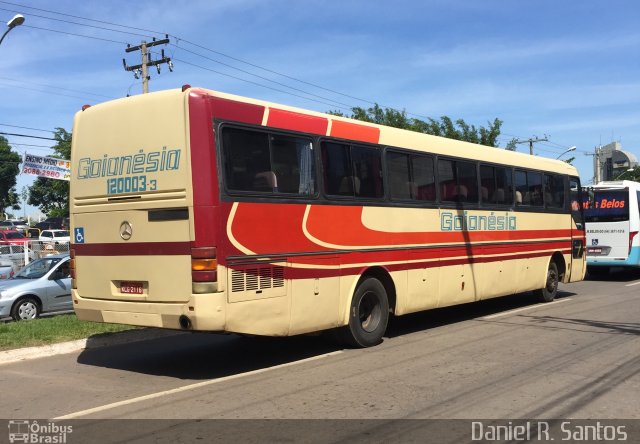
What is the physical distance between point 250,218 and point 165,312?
4.82ft

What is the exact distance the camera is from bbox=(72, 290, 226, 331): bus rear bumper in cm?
654

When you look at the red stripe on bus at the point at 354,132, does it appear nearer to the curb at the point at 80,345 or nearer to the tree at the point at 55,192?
the curb at the point at 80,345

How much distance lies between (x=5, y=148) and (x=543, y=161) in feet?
317

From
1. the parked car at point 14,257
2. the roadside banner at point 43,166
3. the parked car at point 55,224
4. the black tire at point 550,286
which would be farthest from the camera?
the parked car at point 55,224

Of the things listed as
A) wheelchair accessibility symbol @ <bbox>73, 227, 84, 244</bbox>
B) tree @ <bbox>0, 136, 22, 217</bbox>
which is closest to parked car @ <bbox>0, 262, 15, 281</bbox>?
wheelchair accessibility symbol @ <bbox>73, 227, 84, 244</bbox>

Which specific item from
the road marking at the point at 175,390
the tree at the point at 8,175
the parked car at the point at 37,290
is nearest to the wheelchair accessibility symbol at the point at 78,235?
the road marking at the point at 175,390

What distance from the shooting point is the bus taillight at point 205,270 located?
21.6 ft

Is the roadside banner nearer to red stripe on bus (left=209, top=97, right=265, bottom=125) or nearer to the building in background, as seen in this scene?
red stripe on bus (left=209, top=97, right=265, bottom=125)

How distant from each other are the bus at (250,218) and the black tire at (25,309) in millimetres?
6086

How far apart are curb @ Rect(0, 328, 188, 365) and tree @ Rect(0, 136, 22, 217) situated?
90.1 m

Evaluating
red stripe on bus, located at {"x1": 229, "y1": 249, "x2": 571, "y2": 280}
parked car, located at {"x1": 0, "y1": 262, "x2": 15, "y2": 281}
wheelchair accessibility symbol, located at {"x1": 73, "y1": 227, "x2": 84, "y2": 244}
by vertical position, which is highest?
wheelchair accessibility symbol, located at {"x1": 73, "y1": 227, "x2": 84, "y2": 244}

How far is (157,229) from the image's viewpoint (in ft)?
22.9

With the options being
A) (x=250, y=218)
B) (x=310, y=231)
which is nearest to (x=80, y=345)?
(x=250, y=218)

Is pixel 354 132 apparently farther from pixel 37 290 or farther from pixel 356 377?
pixel 37 290
